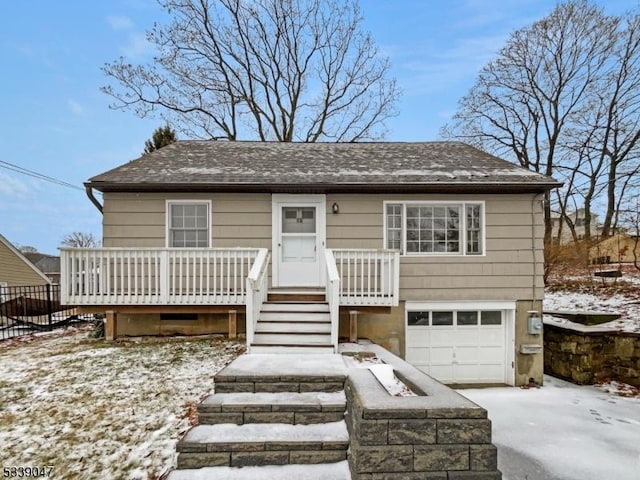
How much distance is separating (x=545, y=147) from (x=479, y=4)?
9.23 metres

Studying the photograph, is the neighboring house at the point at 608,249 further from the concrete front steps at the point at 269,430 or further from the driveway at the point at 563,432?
the concrete front steps at the point at 269,430

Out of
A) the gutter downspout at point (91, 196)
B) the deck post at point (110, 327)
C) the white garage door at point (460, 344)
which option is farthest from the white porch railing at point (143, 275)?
the white garage door at point (460, 344)

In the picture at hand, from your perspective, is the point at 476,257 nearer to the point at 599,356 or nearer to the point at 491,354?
the point at 491,354

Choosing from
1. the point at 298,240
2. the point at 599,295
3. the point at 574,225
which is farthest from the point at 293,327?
the point at 574,225

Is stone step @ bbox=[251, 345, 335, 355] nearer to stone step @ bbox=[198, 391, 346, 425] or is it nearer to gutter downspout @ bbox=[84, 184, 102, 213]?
stone step @ bbox=[198, 391, 346, 425]

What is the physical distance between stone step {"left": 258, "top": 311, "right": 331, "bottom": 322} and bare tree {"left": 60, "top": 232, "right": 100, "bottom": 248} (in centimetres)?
4085

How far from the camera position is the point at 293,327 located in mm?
5398

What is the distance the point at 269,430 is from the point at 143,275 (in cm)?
409

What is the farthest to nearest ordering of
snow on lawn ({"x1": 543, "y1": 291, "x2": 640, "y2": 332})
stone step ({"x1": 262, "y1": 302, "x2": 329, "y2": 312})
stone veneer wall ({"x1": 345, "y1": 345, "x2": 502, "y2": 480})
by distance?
snow on lawn ({"x1": 543, "y1": 291, "x2": 640, "y2": 332}) → stone step ({"x1": 262, "y1": 302, "x2": 329, "y2": 312}) → stone veneer wall ({"x1": 345, "y1": 345, "x2": 502, "y2": 480})

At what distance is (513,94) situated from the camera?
706 inches

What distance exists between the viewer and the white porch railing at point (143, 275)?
6.09 metres

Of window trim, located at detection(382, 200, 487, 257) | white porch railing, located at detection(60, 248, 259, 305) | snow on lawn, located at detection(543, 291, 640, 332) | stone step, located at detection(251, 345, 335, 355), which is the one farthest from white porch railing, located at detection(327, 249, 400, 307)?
snow on lawn, located at detection(543, 291, 640, 332)

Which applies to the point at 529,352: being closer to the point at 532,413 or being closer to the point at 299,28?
the point at 532,413

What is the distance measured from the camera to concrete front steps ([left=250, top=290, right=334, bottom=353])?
4988 mm
